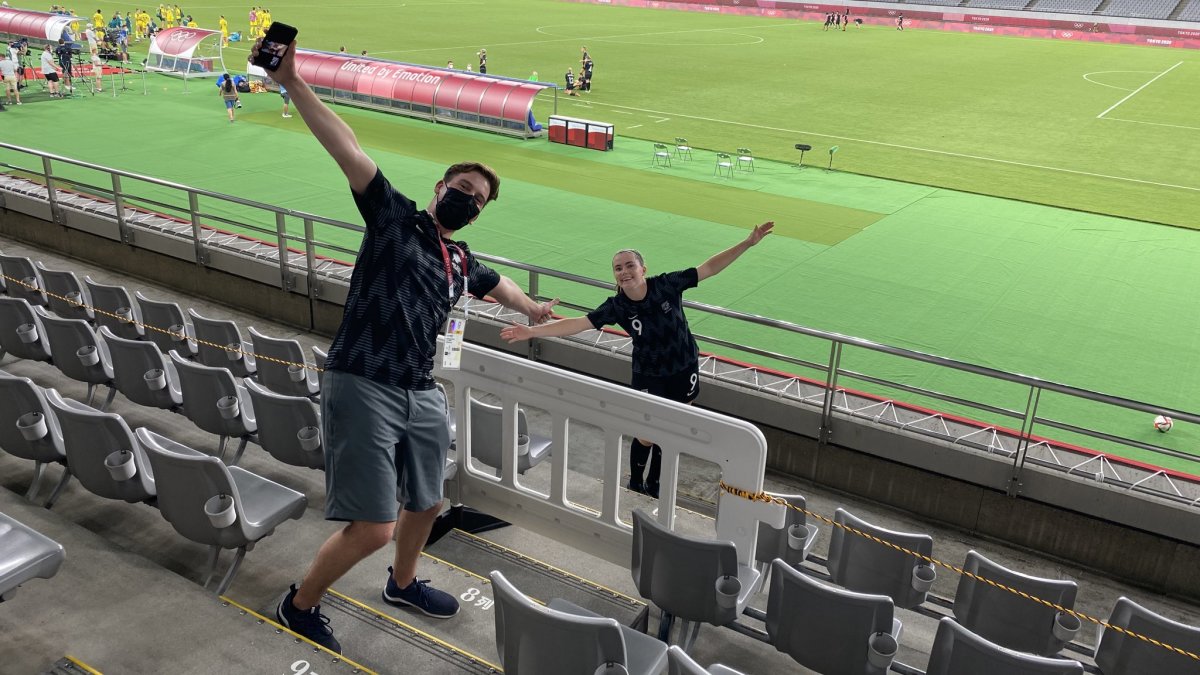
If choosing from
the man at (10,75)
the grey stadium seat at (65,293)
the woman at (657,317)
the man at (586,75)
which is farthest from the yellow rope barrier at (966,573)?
the man at (586,75)

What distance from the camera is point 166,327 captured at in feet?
28.2

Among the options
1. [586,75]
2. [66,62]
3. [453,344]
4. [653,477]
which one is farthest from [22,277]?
[586,75]

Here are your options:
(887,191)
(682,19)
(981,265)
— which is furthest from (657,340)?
(682,19)

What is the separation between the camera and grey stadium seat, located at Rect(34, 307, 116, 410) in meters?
7.19

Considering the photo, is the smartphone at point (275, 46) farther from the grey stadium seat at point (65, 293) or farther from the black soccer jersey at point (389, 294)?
the grey stadium seat at point (65, 293)

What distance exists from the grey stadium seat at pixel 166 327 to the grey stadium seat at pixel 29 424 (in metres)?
2.94

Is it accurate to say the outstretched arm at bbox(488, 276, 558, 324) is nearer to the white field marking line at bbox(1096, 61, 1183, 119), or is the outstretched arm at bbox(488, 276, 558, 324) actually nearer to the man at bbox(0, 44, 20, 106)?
the man at bbox(0, 44, 20, 106)

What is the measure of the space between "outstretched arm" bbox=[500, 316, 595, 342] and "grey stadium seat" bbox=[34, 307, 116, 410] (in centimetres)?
386

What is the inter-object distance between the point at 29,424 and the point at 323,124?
341cm

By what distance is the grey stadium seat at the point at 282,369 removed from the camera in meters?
7.35

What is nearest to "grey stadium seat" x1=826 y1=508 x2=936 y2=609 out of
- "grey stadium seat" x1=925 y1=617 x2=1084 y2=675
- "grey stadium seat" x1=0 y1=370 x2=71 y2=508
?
"grey stadium seat" x1=925 y1=617 x2=1084 y2=675

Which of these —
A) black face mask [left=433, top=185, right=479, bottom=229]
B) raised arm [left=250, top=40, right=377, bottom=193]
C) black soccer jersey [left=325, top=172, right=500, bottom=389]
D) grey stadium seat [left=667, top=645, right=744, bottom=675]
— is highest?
raised arm [left=250, top=40, right=377, bottom=193]

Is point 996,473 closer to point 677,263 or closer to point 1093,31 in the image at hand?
point 677,263

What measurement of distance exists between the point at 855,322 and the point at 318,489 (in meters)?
8.61
